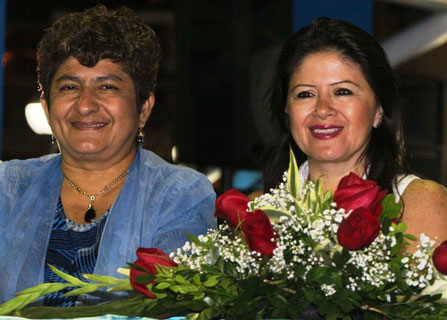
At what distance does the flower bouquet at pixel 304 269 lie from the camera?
1.46 metres

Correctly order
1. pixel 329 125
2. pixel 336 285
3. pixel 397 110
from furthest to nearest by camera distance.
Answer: pixel 397 110
pixel 329 125
pixel 336 285

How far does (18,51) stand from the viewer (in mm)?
11953

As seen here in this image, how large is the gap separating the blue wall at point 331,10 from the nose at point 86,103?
2.99 meters

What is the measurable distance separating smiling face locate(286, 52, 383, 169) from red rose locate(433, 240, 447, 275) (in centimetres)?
100

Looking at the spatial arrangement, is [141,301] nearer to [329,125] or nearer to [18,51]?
[329,125]

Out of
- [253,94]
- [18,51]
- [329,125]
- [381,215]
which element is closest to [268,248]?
[381,215]

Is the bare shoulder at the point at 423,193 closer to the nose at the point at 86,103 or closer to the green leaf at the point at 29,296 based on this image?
the nose at the point at 86,103

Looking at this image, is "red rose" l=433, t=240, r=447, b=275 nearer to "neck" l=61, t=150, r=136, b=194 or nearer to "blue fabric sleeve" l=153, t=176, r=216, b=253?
"blue fabric sleeve" l=153, t=176, r=216, b=253

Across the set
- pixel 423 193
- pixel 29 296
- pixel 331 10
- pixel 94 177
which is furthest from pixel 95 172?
pixel 331 10

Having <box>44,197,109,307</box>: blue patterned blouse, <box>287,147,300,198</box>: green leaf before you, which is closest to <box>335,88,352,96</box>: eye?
<box>44,197,109,307</box>: blue patterned blouse

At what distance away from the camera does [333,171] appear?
8.61 feet

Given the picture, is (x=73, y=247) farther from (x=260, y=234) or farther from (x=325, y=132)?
(x=260, y=234)

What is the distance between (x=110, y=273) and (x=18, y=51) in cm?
992

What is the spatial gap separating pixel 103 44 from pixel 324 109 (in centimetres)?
71
